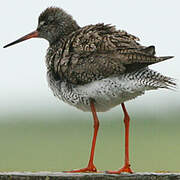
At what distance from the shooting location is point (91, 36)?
11641 mm

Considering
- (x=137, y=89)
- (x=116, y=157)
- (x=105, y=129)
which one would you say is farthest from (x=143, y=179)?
(x=105, y=129)

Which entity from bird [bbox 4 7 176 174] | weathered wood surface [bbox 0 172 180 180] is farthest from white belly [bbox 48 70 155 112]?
weathered wood surface [bbox 0 172 180 180]

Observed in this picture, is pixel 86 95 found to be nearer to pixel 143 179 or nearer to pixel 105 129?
pixel 143 179

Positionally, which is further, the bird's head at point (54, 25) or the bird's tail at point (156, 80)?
the bird's head at point (54, 25)

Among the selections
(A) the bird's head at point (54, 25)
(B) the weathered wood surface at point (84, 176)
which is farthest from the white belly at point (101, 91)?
(B) the weathered wood surface at point (84, 176)

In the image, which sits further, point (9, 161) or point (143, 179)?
point (9, 161)

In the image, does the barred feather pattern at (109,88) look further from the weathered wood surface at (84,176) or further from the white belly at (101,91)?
the weathered wood surface at (84,176)

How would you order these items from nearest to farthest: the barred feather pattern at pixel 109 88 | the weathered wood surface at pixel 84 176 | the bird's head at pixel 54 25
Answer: the weathered wood surface at pixel 84 176, the barred feather pattern at pixel 109 88, the bird's head at pixel 54 25

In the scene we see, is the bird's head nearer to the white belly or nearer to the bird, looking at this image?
the bird

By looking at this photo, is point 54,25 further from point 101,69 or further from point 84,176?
point 84,176

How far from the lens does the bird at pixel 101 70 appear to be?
1098cm

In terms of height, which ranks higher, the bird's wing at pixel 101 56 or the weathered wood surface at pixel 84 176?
the bird's wing at pixel 101 56

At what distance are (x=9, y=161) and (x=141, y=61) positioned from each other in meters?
10.6

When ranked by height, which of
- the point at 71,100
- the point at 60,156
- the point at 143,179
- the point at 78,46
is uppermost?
the point at 78,46
